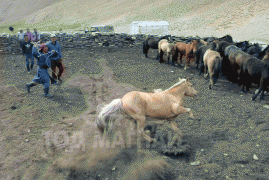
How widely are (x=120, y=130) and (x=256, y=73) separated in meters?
4.95

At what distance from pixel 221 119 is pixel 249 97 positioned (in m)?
2.25

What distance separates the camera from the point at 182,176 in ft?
10.9

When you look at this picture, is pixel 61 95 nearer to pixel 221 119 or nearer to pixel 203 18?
pixel 221 119

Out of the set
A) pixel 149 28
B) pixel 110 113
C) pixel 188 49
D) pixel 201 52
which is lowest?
pixel 110 113

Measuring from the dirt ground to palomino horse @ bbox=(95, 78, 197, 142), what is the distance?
0.25m

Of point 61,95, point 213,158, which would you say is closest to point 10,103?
point 61,95

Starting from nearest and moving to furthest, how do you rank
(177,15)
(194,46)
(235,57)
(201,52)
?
(235,57) < (201,52) < (194,46) < (177,15)

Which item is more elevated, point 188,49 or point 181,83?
point 188,49

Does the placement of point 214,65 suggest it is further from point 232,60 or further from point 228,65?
point 228,65

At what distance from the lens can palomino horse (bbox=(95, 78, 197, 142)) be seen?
355 centimetres

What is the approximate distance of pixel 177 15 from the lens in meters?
42.4

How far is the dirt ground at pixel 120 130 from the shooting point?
11.2ft
